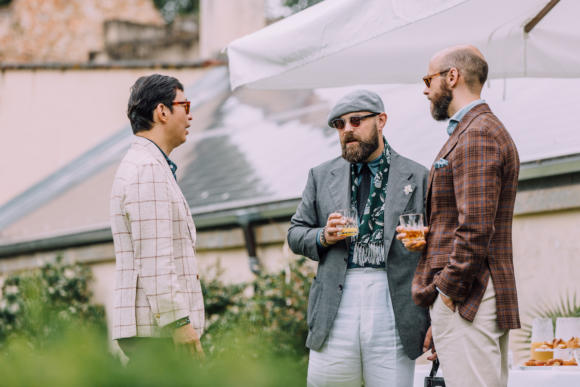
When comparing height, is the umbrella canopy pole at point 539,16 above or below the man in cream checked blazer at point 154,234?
above

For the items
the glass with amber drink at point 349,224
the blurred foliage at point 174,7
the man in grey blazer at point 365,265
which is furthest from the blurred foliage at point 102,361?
the blurred foliage at point 174,7

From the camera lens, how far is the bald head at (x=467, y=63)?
3.20 m

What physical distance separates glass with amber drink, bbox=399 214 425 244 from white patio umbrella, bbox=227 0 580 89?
0.73 meters

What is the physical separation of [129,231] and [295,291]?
3874mm

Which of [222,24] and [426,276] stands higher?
[222,24]

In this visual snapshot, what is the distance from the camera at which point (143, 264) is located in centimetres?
315

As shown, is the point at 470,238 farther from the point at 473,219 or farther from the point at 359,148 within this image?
the point at 359,148

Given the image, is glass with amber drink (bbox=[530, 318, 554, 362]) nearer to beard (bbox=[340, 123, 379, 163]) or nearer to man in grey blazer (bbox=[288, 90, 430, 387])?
man in grey blazer (bbox=[288, 90, 430, 387])

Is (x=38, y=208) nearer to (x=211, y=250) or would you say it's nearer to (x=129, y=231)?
(x=211, y=250)

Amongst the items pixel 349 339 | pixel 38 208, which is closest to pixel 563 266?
pixel 349 339

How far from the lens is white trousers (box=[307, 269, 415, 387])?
3605 millimetres

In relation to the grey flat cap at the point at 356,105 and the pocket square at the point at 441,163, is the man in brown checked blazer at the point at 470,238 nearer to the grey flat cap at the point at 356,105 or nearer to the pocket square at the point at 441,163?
the pocket square at the point at 441,163

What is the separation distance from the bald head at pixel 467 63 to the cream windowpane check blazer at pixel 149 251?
3.66ft

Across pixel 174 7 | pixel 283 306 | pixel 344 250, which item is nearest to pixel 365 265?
pixel 344 250
